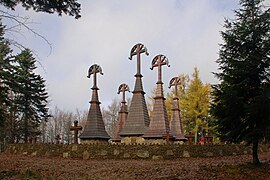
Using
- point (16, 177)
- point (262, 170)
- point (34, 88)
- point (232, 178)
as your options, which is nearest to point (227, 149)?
point (262, 170)

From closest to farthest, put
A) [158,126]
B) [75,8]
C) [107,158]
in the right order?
[75,8]
[107,158]
[158,126]

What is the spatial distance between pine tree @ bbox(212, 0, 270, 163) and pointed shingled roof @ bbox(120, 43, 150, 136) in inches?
367

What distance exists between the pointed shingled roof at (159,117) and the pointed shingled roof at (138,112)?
3.34 feet

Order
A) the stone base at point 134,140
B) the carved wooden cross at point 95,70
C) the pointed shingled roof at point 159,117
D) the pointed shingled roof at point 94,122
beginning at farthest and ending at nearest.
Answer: the carved wooden cross at point 95,70 → the pointed shingled roof at point 94,122 → the stone base at point 134,140 → the pointed shingled roof at point 159,117

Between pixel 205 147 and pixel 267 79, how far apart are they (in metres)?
6.67

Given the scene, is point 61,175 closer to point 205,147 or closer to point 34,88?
point 205,147

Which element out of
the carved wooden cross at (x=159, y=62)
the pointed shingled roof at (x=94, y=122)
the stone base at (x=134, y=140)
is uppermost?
the carved wooden cross at (x=159, y=62)

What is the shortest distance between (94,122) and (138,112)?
4635mm

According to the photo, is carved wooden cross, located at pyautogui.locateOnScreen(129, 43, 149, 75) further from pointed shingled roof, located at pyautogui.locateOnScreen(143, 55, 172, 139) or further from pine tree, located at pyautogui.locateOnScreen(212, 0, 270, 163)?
pine tree, located at pyautogui.locateOnScreen(212, 0, 270, 163)

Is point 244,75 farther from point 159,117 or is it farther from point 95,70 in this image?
point 95,70

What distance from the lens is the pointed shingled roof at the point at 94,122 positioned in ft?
70.4

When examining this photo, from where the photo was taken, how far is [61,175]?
8977mm

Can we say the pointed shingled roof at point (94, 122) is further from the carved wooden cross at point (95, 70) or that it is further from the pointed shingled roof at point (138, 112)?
the pointed shingled roof at point (138, 112)

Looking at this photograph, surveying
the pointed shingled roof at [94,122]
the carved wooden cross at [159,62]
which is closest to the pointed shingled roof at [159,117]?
the carved wooden cross at [159,62]
